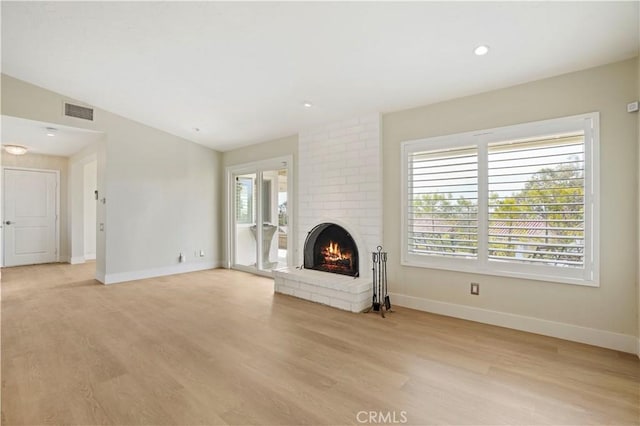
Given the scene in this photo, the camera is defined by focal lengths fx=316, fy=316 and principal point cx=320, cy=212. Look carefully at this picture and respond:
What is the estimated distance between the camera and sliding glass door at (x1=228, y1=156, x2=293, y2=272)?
5.50 m

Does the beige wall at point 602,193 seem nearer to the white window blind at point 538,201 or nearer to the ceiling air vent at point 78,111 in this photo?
the white window blind at point 538,201

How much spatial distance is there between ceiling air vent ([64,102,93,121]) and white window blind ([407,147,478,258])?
4958 mm

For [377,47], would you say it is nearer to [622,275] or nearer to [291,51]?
[291,51]

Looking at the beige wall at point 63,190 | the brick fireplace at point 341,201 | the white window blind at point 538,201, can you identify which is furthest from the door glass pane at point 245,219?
the beige wall at point 63,190

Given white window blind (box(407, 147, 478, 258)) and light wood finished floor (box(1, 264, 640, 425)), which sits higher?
white window blind (box(407, 147, 478, 258))

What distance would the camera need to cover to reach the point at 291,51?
3025 mm

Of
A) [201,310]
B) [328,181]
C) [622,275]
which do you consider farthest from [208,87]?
[622,275]

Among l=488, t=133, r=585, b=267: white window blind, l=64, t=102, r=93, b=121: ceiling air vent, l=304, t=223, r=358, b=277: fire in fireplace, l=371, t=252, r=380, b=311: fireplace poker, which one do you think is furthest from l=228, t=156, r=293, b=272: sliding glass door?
l=488, t=133, r=585, b=267: white window blind

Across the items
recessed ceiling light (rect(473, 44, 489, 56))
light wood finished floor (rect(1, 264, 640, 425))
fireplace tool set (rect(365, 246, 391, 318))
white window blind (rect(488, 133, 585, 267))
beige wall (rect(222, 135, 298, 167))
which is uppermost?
recessed ceiling light (rect(473, 44, 489, 56))

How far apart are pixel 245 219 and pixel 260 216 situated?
62 centimetres

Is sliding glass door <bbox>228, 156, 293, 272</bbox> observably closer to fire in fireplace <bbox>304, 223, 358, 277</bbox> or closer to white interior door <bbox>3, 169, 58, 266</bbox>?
fire in fireplace <bbox>304, 223, 358, 277</bbox>

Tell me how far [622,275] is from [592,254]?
10.1 inches

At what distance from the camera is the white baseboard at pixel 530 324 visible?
2.71 m

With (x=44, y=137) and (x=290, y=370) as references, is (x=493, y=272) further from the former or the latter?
(x=44, y=137)
